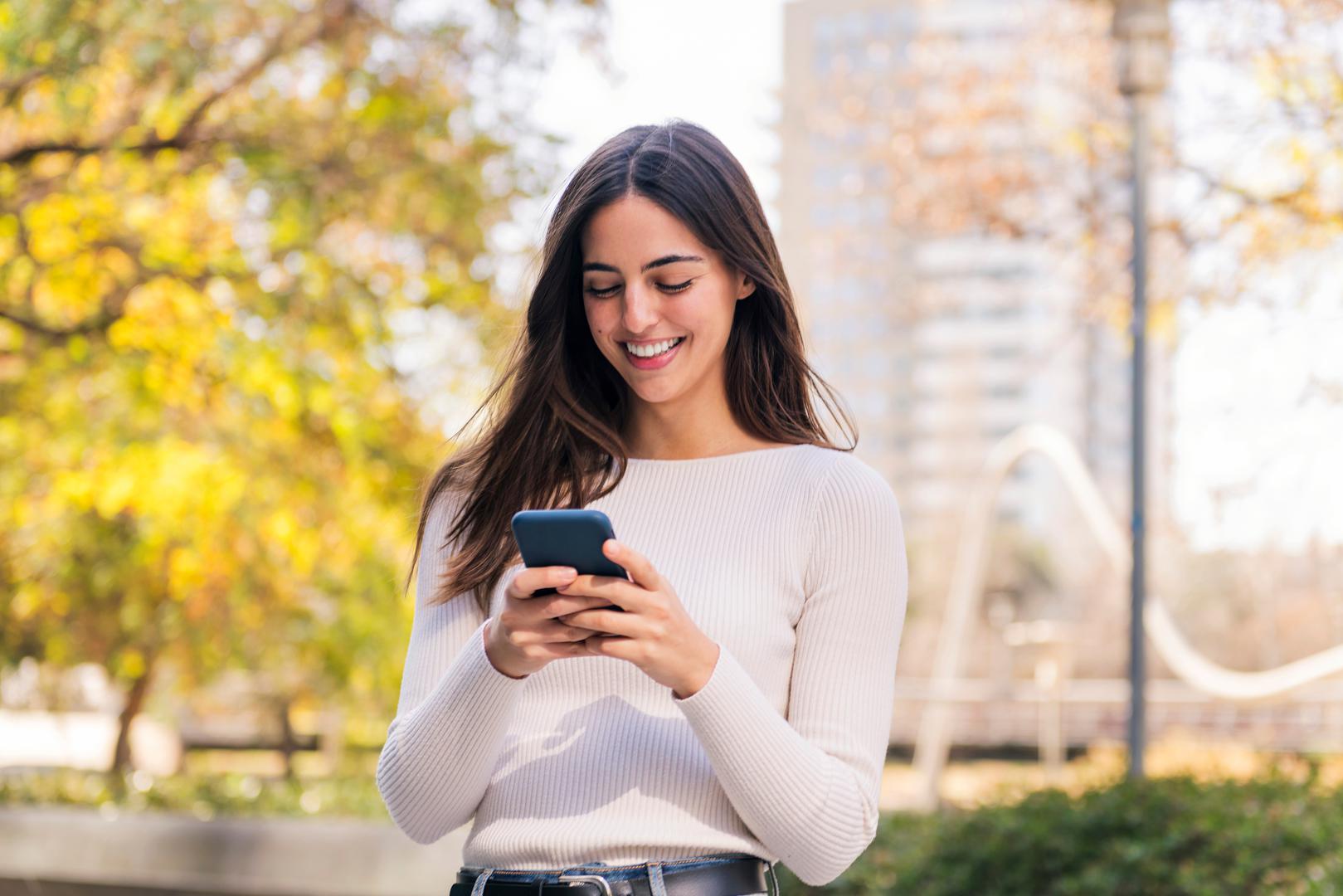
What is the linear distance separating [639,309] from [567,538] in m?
0.49

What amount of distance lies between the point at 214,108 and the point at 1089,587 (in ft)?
101

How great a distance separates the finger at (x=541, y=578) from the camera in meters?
1.63

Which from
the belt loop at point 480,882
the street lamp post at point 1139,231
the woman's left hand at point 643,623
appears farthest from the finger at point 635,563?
the street lamp post at point 1139,231

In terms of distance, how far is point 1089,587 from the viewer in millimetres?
35000

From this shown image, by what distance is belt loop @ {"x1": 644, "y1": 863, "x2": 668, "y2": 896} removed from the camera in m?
1.82

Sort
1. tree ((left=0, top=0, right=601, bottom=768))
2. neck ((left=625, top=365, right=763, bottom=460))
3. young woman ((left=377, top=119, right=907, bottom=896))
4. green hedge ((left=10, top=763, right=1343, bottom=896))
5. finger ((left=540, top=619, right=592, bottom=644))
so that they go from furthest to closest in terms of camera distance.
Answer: tree ((left=0, top=0, right=601, bottom=768)) < green hedge ((left=10, top=763, right=1343, bottom=896)) < neck ((left=625, top=365, right=763, bottom=460)) < young woman ((left=377, top=119, right=907, bottom=896)) < finger ((left=540, top=619, right=592, bottom=644))

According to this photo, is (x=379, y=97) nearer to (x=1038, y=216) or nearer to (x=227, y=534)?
(x=227, y=534)

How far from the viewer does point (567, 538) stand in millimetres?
1607

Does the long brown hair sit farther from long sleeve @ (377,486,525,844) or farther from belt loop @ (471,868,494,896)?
belt loop @ (471,868,494,896)

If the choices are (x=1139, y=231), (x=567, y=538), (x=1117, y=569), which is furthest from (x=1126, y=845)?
(x=1117, y=569)

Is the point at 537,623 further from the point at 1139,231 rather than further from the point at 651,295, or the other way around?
the point at 1139,231

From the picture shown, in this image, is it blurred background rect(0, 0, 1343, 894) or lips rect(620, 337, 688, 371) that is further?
blurred background rect(0, 0, 1343, 894)

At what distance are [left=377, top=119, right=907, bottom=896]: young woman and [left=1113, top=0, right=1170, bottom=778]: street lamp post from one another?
4813 millimetres

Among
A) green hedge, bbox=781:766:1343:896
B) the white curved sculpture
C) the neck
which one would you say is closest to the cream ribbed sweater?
the neck
